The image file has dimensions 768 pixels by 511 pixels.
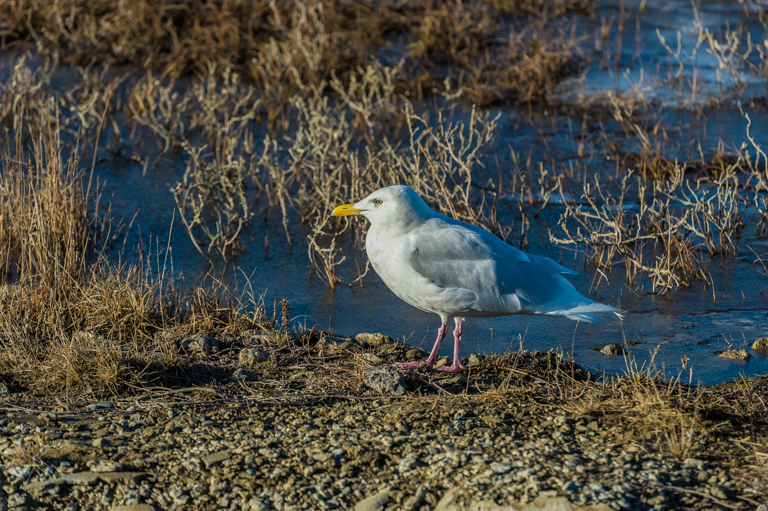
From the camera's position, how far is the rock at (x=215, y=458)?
142 inches

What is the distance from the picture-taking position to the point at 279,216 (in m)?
7.73

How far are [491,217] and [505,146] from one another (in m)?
1.82

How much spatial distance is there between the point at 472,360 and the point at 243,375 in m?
1.27

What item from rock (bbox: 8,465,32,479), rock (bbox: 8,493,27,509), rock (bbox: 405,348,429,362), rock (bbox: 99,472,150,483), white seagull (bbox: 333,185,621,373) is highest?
white seagull (bbox: 333,185,621,373)

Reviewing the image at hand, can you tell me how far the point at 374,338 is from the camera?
5277mm

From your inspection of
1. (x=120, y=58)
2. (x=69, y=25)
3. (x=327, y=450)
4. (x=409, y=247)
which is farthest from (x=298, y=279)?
(x=69, y=25)

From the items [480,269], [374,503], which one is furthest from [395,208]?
[374,503]

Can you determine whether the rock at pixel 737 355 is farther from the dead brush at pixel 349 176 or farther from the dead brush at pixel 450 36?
the dead brush at pixel 450 36

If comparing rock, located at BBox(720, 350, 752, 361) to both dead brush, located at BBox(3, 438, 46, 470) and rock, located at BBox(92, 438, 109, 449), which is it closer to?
rock, located at BBox(92, 438, 109, 449)

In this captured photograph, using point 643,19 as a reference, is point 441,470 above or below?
below

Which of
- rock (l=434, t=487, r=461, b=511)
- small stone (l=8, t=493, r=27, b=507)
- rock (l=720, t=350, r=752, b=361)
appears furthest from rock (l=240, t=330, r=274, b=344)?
rock (l=720, t=350, r=752, b=361)

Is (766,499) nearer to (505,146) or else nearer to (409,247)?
(409,247)

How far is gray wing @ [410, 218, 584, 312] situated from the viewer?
460 centimetres

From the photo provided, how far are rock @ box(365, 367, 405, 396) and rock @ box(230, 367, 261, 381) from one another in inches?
25.6
